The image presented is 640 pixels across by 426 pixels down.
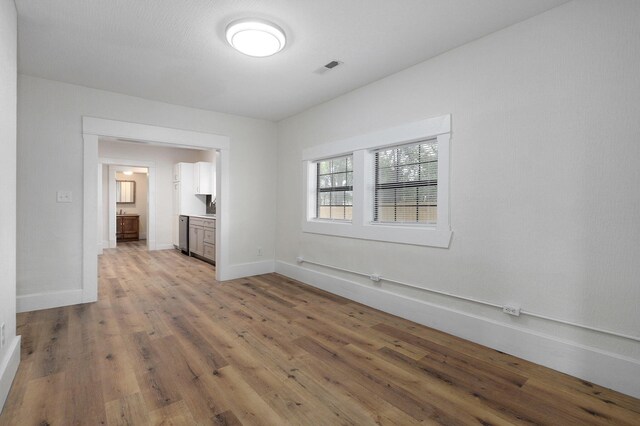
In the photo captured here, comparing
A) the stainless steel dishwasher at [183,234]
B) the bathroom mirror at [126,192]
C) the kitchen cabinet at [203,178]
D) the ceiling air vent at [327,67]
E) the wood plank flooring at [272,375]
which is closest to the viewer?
the wood plank flooring at [272,375]

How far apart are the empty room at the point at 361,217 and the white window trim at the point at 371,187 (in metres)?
0.02

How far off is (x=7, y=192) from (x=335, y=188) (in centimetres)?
315

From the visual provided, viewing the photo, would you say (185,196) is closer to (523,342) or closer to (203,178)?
(203,178)

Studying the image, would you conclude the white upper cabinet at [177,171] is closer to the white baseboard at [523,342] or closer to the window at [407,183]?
the window at [407,183]

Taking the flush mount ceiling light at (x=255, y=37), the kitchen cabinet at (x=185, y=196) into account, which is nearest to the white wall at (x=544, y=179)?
the flush mount ceiling light at (x=255, y=37)

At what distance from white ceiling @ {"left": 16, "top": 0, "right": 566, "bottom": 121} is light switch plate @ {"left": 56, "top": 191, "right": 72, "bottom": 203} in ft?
4.06

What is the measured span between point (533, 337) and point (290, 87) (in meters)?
3.32

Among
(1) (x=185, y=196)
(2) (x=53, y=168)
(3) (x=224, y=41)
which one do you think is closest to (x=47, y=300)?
(2) (x=53, y=168)

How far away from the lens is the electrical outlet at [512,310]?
2330 millimetres

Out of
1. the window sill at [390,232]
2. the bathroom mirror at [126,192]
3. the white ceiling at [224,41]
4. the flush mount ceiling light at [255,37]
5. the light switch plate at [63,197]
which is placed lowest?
the window sill at [390,232]

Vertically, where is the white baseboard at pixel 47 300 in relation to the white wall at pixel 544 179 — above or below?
below

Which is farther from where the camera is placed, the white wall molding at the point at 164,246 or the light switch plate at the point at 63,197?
the white wall molding at the point at 164,246

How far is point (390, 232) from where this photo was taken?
10.7 feet

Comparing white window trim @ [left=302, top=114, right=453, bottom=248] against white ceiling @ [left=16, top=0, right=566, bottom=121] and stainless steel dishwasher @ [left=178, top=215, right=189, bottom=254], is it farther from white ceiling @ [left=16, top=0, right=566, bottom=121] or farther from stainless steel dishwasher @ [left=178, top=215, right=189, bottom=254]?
stainless steel dishwasher @ [left=178, top=215, right=189, bottom=254]
